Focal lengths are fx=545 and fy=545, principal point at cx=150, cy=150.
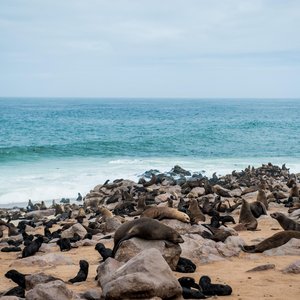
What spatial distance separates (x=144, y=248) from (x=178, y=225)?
3.11 m

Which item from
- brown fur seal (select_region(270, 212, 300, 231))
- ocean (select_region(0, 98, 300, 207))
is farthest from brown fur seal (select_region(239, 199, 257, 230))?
ocean (select_region(0, 98, 300, 207))

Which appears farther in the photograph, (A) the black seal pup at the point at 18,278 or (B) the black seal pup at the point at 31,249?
(B) the black seal pup at the point at 31,249

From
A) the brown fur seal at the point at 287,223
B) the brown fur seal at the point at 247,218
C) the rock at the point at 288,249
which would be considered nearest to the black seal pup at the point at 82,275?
the rock at the point at 288,249

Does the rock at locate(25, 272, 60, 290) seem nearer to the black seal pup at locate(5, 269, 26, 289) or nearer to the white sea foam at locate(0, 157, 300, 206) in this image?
the black seal pup at locate(5, 269, 26, 289)

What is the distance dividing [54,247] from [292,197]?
30.3 ft

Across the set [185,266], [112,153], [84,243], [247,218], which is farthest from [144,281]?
[112,153]

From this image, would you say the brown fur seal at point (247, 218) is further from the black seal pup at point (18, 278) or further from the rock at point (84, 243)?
the black seal pup at point (18, 278)

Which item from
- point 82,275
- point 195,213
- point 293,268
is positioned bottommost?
point 195,213

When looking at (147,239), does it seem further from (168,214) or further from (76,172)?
(76,172)

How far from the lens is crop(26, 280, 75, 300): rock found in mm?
6031

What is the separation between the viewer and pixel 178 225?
36.0 ft

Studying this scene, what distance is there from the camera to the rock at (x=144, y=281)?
5.90 metres

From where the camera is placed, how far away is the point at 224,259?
8.93 metres

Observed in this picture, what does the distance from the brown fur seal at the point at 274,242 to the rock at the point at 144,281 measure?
135 inches
